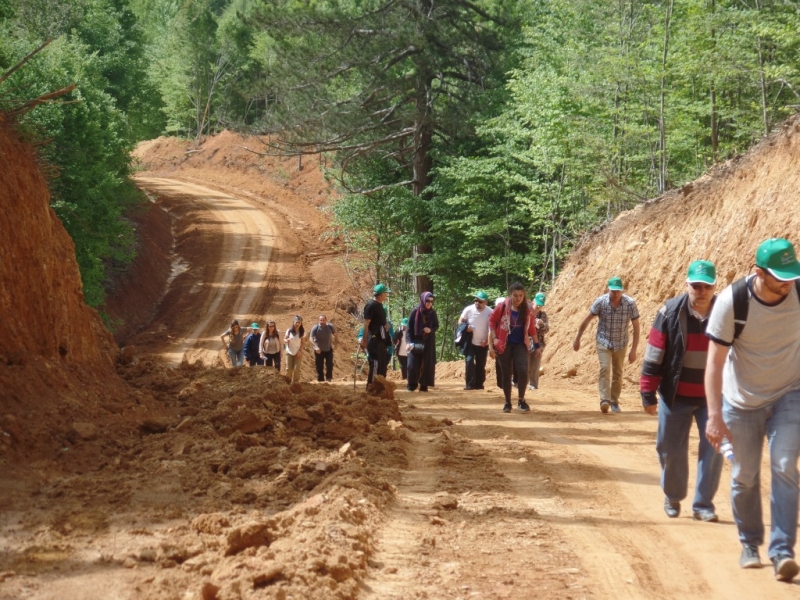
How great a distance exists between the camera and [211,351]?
106ft

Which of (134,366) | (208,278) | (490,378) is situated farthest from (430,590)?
(208,278)

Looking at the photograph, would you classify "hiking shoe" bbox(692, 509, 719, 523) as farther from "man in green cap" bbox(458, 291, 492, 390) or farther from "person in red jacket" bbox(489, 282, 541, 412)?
"man in green cap" bbox(458, 291, 492, 390)

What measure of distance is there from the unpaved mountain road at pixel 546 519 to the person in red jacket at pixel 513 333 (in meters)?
0.72

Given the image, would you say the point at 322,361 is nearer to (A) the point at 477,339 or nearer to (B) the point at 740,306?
(A) the point at 477,339

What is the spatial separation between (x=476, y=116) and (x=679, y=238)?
37.9ft

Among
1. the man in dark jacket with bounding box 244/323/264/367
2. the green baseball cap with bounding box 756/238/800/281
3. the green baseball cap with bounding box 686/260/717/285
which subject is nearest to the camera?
the green baseball cap with bounding box 756/238/800/281

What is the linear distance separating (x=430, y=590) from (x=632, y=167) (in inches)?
863

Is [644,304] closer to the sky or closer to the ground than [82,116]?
closer to the ground

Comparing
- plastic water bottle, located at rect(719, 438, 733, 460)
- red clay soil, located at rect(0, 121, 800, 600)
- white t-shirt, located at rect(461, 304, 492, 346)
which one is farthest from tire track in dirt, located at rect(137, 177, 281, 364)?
plastic water bottle, located at rect(719, 438, 733, 460)

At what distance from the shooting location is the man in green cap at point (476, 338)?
17.0 meters

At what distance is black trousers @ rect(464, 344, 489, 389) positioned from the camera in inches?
685

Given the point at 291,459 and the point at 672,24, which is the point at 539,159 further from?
the point at 291,459

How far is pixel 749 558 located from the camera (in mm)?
5684

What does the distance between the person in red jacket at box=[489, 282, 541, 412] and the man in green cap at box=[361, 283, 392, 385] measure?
8.10ft
